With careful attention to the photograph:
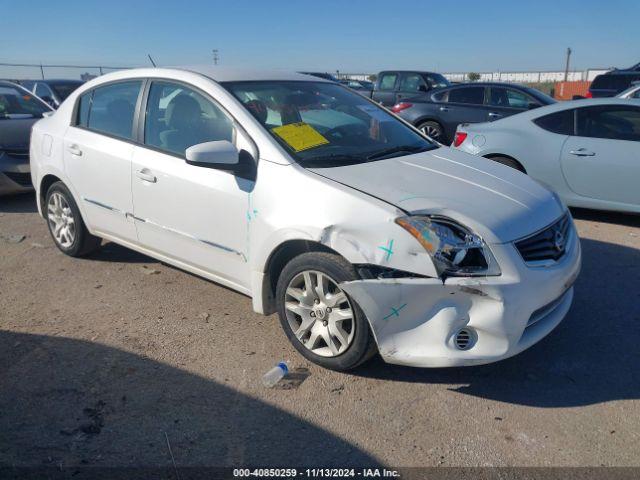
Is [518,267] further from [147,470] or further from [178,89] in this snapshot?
[178,89]

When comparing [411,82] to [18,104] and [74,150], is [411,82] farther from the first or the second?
[74,150]

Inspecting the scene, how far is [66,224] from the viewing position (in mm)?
4984

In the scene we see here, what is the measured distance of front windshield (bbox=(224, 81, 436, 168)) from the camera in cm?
345

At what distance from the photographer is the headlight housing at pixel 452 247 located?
2.73 m

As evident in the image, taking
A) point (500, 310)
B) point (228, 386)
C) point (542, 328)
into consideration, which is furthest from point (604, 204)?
Answer: point (228, 386)

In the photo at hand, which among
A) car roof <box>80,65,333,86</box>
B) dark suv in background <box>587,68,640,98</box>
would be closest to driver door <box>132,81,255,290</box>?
car roof <box>80,65,333,86</box>

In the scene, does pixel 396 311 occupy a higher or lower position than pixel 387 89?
lower

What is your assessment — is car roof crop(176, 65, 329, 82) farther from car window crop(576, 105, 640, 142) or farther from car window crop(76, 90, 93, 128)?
car window crop(576, 105, 640, 142)

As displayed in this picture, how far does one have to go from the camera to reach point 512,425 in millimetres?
2740

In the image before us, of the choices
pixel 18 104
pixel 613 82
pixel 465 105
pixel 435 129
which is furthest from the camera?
pixel 613 82

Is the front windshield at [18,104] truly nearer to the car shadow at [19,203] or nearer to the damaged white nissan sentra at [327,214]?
the car shadow at [19,203]

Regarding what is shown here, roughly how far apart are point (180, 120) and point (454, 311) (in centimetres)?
232

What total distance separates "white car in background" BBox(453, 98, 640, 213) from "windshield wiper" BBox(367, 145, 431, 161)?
2629 mm

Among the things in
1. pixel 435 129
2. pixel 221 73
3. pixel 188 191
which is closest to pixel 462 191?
pixel 188 191
